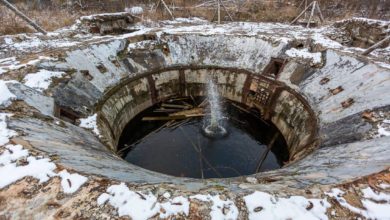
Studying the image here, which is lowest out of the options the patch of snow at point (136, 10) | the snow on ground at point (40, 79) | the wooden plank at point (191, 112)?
the snow on ground at point (40, 79)

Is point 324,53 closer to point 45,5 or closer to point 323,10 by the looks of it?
point 323,10

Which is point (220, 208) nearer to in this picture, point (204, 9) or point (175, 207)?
point (175, 207)

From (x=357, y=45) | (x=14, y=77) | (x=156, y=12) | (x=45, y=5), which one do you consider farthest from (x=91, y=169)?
(x=45, y=5)

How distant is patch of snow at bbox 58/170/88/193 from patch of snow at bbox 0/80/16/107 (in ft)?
13.3

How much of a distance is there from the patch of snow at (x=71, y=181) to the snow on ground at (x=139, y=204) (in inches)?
23.9

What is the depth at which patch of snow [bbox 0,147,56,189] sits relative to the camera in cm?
521

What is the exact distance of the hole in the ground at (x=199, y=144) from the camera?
1158 cm

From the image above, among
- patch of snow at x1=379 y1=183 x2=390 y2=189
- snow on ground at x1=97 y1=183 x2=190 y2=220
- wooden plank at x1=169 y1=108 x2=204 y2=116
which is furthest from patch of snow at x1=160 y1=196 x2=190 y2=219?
wooden plank at x1=169 y1=108 x2=204 y2=116

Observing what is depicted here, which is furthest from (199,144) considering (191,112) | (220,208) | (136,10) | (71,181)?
(136,10)

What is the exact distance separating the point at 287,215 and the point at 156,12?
2006 centimetres

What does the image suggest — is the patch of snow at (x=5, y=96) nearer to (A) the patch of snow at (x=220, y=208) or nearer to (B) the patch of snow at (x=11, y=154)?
(B) the patch of snow at (x=11, y=154)

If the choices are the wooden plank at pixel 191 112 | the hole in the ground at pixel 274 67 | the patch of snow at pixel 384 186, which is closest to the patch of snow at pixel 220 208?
the patch of snow at pixel 384 186

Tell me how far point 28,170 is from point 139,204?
2.72 metres

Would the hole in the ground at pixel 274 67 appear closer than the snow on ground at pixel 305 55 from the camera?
No
